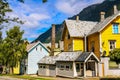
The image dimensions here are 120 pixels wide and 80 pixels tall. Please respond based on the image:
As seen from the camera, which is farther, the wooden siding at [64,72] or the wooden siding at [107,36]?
the wooden siding at [64,72]

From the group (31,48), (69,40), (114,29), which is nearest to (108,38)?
(114,29)

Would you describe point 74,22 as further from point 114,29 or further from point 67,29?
point 114,29

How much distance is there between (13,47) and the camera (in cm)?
6656

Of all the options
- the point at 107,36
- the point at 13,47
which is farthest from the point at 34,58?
the point at 107,36

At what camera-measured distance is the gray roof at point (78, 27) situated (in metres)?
54.8

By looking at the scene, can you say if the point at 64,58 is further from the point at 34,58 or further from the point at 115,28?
the point at 34,58

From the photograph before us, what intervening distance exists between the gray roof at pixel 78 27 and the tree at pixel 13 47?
15059 mm

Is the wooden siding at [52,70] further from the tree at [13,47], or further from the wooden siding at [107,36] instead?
the wooden siding at [107,36]

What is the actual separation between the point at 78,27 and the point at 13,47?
18292 mm

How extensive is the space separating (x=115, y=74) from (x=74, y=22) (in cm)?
1522

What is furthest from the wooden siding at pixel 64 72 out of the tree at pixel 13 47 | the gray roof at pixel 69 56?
the tree at pixel 13 47

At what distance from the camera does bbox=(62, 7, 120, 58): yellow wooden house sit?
49.7m

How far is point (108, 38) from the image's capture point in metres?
50.2

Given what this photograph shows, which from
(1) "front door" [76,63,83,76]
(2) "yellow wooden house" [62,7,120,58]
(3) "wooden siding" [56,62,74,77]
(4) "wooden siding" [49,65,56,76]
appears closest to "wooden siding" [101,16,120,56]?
(2) "yellow wooden house" [62,7,120,58]
